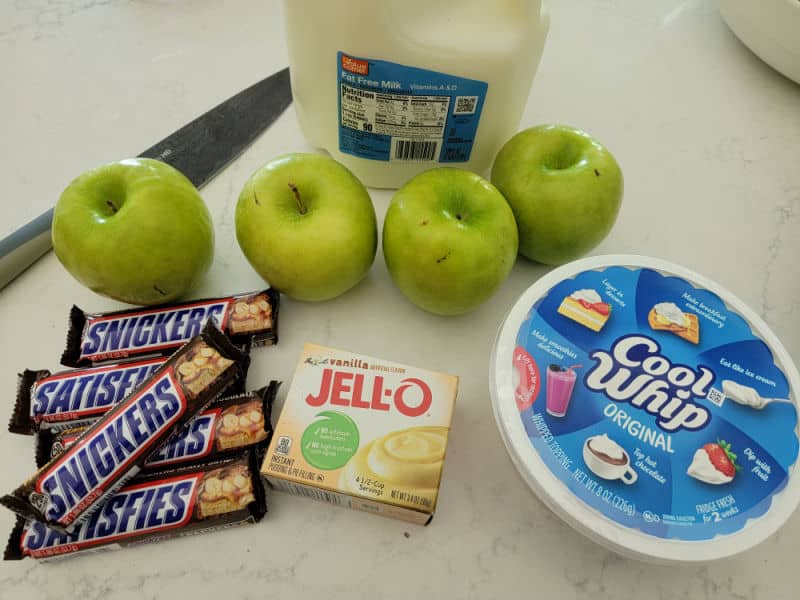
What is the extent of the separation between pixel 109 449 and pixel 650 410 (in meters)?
0.46

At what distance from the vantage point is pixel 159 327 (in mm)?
567

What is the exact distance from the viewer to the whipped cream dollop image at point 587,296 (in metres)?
0.54

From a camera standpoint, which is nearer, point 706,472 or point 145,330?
point 706,472

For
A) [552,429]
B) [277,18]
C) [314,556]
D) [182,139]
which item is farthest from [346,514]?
[277,18]

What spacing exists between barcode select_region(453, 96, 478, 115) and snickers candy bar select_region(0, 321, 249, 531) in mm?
336

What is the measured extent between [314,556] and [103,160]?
547 mm

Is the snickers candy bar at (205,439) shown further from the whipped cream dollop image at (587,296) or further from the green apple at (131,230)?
the whipped cream dollop image at (587,296)

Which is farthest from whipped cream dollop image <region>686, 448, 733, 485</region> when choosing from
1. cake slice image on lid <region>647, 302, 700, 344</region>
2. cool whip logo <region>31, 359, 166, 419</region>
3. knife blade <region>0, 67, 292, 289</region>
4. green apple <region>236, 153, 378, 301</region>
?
knife blade <region>0, 67, 292, 289</region>

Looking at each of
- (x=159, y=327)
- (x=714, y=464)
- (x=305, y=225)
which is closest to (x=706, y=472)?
(x=714, y=464)

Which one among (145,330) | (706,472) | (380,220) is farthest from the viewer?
(380,220)

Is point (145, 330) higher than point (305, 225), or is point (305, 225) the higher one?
point (305, 225)

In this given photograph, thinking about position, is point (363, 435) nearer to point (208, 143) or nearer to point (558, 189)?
point (558, 189)

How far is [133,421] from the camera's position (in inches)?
19.4

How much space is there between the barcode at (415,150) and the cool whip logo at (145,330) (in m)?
0.26
